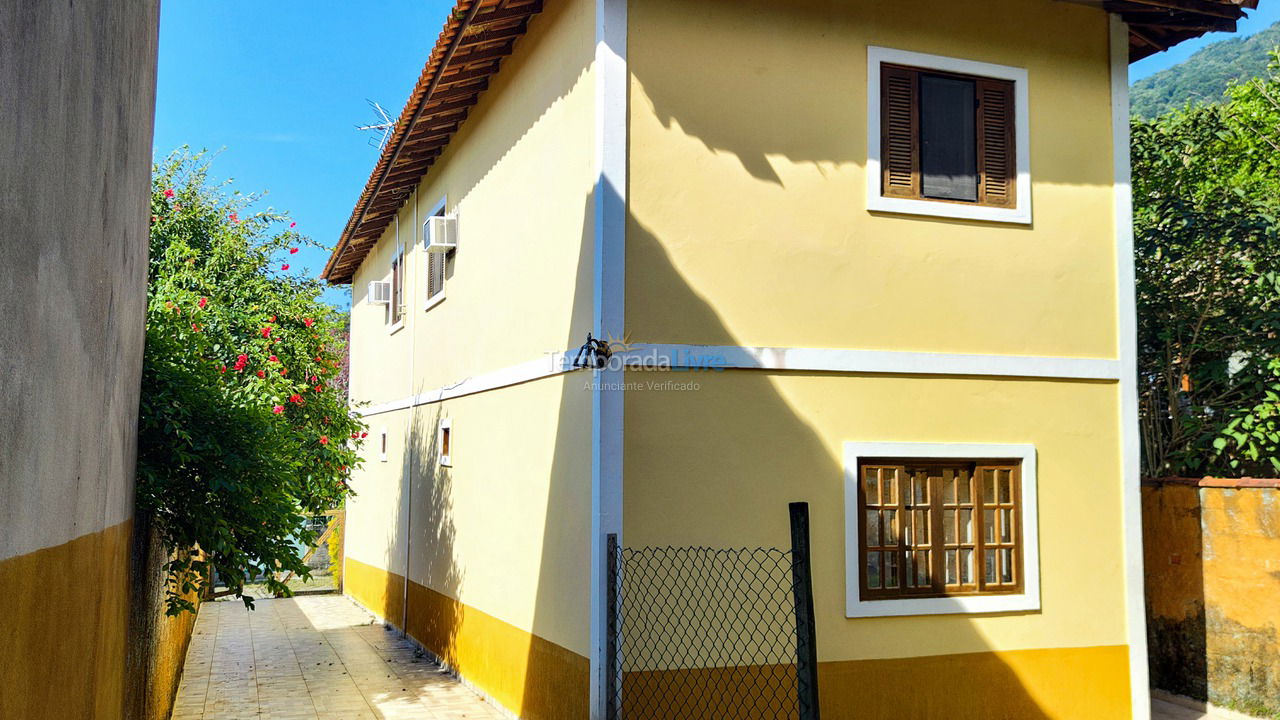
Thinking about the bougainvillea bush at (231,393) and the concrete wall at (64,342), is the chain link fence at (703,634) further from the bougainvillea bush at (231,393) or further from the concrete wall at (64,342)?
the concrete wall at (64,342)

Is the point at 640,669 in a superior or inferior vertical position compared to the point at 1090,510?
inferior

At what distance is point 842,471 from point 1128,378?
105 inches

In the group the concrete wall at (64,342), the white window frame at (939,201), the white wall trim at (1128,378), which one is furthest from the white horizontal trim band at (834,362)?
the concrete wall at (64,342)

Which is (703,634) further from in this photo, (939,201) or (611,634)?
(939,201)

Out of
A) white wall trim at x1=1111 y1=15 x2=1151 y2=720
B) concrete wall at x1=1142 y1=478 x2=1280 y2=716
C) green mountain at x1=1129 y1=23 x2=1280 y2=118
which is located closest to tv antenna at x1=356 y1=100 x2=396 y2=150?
white wall trim at x1=1111 y1=15 x2=1151 y2=720

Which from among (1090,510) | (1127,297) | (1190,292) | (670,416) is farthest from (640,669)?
(1190,292)

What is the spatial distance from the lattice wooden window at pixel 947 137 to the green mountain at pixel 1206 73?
43.6 m

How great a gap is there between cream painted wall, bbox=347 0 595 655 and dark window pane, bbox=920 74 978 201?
8.58ft

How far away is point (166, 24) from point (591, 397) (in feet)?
13.1

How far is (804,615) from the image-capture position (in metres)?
5.04

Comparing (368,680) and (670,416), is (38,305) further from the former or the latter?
(368,680)

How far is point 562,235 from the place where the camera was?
804cm

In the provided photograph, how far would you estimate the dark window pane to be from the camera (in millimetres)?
8141

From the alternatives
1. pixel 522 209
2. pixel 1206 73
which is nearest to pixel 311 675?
pixel 522 209
